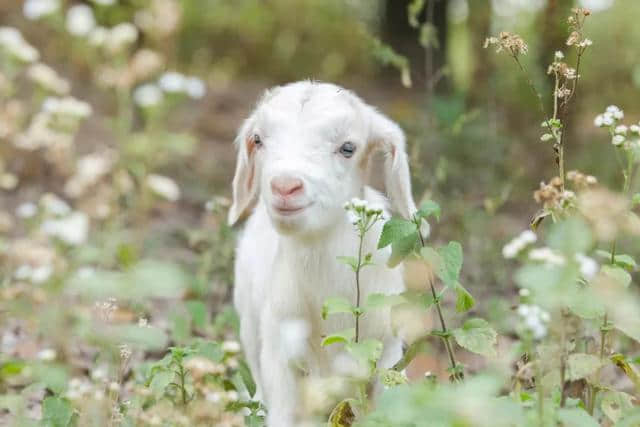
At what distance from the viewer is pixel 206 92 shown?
9703mm

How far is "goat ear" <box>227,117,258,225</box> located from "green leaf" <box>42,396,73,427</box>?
1271 millimetres

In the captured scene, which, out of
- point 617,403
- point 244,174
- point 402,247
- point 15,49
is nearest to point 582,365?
point 617,403

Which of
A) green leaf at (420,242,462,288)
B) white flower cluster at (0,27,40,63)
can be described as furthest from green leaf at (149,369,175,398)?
white flower cluster at (0,27,40,63)

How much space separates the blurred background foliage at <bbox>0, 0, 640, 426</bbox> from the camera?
467cm

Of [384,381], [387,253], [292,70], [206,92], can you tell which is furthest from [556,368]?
[292,70]

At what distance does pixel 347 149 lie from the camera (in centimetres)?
355

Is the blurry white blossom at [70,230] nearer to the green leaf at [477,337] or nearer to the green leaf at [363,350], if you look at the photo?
the green leaf at [363,350]

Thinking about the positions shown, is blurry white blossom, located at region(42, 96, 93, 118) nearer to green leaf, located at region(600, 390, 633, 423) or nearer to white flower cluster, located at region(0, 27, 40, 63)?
white flower cluster, located at region(0, 27, 40, 63)

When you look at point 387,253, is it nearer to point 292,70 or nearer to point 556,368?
point 556,368

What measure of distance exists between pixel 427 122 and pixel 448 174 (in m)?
1.16

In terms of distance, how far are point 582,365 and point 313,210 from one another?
102cm

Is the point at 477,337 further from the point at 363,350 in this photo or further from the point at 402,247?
the point at 363,350

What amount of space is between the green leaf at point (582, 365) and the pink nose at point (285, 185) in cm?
102

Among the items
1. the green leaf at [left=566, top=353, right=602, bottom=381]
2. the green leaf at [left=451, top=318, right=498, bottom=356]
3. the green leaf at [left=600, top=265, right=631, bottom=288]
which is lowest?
the green leaf at [left=566, top=353, right=602, bottom=381]
